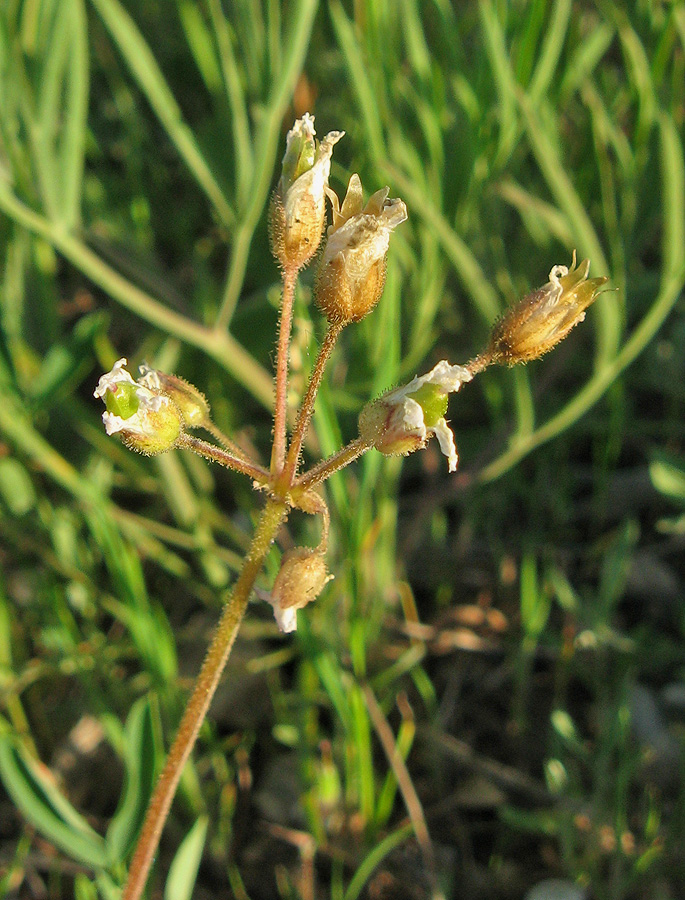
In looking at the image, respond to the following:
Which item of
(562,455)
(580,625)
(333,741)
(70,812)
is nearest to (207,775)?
(333,741)

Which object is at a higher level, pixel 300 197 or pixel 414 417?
pixel 300 197

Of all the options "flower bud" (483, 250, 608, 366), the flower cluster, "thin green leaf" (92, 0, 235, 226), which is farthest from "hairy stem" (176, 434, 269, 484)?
"thin green leaf" (92, 0, 235, 226)

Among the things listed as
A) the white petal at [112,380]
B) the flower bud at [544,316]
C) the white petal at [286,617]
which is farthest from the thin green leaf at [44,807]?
the flower bud at [544,316]

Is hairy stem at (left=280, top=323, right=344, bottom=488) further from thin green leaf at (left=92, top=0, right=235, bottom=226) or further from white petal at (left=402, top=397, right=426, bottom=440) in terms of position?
thin green leaf at (left=92, top=0, right=235, bottom=226)

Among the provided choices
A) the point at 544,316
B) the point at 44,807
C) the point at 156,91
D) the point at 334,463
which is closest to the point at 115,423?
the point at 334,463

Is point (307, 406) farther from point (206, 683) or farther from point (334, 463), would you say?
point (206, 683)

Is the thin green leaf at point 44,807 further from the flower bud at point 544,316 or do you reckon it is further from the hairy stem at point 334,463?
the flower bud at point 544,316
